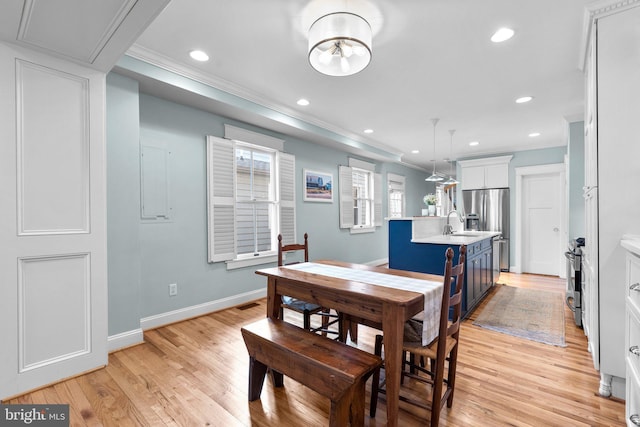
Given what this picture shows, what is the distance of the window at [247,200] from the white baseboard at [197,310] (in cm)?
43

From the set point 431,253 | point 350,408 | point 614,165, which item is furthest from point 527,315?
point 350,408

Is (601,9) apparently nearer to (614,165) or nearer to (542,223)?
(614,165)

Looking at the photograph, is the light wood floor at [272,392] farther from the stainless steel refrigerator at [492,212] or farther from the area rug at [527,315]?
the stainless steel refrigerator at [492,212]

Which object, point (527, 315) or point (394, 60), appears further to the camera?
point (527, 315)

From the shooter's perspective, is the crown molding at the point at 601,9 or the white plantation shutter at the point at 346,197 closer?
the crown molding at the point at 601,9

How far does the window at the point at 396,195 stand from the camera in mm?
7129

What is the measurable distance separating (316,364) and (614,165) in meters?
2.23

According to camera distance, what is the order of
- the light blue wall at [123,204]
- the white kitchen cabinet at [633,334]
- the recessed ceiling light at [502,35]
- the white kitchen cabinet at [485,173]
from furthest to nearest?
the white kitchen cabinet at [485,173] < the light blue wall at [123,204] < the recessed ceiling light at [502,35] < the white kitchen cabinet at [633,334]

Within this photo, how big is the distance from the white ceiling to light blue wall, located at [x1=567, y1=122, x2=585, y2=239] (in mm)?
248

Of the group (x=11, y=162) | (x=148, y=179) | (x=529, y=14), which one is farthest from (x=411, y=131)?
(x=11, y=162)

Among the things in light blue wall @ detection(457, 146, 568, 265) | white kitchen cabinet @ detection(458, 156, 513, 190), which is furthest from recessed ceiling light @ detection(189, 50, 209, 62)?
light blue wall @ detection(457, 146, 568, 265)

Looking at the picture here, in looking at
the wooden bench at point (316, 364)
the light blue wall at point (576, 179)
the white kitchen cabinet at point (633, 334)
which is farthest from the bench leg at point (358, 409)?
the light blue wall at point (576, 179)

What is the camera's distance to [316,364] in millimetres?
1519

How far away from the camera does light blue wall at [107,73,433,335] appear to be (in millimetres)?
2582
